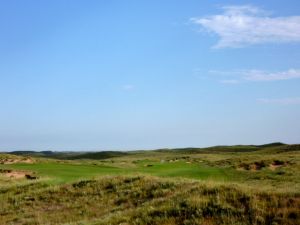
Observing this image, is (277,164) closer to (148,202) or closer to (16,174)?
(16,174)

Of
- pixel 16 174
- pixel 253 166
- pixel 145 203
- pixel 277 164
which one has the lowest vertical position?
pixel 145 203

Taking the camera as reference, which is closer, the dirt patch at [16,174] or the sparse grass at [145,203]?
the sparse grass at [145,203]

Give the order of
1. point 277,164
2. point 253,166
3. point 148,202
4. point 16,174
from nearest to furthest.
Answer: point 148,202, point 16,174, point 253,166, point 277,164

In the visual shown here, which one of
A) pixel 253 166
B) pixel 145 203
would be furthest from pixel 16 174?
pixel 145 203

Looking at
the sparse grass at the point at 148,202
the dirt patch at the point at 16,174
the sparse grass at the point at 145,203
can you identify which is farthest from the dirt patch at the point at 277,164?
the sparse grass at the point at 145,203

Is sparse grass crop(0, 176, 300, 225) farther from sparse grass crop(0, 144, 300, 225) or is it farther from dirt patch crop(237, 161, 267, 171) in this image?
dirt patch crop(237, 161, 267, 171)

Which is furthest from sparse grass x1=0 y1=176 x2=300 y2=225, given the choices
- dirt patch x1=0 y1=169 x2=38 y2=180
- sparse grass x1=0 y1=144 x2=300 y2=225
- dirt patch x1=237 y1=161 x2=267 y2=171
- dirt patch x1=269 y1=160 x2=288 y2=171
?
dirt patch x1=269 y1=160 x2=288 y2=171

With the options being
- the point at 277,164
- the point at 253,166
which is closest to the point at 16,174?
the point at 253,166

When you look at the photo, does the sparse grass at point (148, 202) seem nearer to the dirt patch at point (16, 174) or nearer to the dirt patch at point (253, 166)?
the dirt patch at point (16, 174)

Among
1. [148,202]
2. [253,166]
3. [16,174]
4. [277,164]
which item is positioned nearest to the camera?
[148,202]

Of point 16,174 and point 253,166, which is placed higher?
point 253,166

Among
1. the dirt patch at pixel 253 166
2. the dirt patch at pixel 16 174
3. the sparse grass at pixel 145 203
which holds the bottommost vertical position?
the sparse grass at pixel 145 203

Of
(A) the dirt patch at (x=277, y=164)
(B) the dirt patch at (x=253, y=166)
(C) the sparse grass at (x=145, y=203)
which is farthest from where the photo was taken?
(A) the dirt patch at (x=277, y=164)

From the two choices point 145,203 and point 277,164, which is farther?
point 277,164
